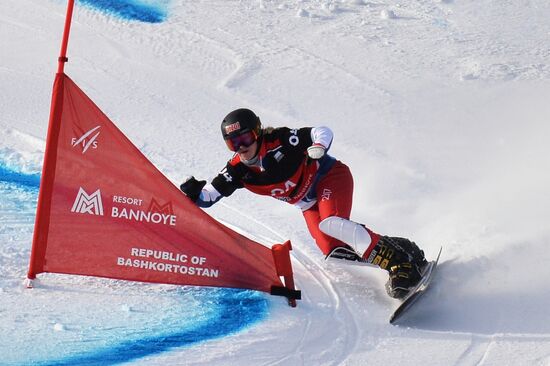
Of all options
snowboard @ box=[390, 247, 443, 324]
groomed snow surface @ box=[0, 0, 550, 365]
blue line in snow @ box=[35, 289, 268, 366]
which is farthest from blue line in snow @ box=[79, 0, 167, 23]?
snowboard @ box=[390, 247, 443, 324]

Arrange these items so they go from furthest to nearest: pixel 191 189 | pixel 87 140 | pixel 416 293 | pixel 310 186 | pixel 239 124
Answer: pixel 310 186 → pixel 191 189 → pixel 239 124 → pixel 416 293 → pixel 87 140

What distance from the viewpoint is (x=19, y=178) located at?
7262mm

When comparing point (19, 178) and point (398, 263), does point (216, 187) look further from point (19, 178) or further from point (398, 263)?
point (19, 178)

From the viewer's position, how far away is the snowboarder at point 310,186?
19.0 feet

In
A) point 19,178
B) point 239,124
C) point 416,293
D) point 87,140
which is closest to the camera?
point 87,140

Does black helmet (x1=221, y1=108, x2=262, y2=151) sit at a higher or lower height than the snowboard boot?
higher

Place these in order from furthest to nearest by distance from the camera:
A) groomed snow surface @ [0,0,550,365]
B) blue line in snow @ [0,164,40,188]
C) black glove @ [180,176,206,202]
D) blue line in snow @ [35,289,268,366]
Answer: blue line in snow @ [0,164,40,188] → black glove @ [180,176,206,202] → groomed snow surface @ [0,0,550,365] → blue line in snow @ [35,289,268,366]

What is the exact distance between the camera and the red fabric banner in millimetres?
5512

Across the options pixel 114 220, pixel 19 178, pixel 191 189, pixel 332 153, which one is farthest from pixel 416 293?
pixel 19 178

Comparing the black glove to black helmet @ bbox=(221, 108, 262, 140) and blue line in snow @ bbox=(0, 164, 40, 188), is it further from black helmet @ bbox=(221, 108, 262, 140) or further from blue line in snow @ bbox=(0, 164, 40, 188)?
blue line in snow @ bbox=(0, 164, 40, 188)

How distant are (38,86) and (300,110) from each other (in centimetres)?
262

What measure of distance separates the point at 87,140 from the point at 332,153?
3217mm

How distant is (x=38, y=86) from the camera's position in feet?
28.9

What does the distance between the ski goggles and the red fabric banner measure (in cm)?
50
